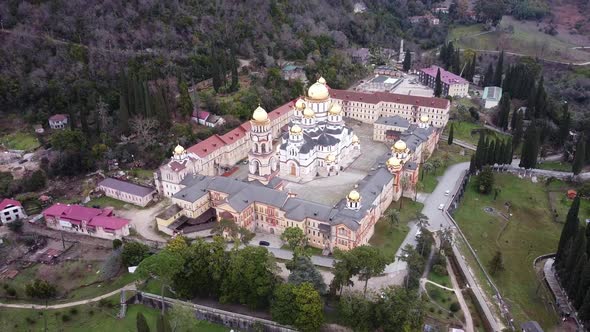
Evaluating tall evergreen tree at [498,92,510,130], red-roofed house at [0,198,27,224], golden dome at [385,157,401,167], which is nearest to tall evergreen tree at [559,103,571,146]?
tall evergreen tree at [498,92,510,130]

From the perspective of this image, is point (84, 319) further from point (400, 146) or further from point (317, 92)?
point (317, 92)

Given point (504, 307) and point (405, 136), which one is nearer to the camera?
point (504, 307)

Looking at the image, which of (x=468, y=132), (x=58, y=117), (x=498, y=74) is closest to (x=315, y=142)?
(x=468, y=132)

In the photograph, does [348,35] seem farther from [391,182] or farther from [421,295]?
[421,295]

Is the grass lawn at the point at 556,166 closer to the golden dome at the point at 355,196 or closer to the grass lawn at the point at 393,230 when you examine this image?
the grass lawn at the point at 393,230

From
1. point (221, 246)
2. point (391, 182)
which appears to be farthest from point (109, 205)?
point (391, 182)

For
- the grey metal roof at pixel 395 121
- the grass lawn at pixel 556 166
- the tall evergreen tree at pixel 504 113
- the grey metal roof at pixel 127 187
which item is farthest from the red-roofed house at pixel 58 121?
the grass lawn at pixel 556 166
